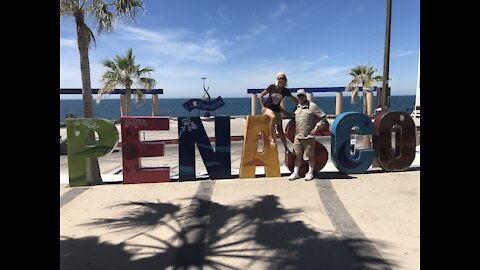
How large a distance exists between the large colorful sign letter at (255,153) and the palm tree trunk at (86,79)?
3.86m

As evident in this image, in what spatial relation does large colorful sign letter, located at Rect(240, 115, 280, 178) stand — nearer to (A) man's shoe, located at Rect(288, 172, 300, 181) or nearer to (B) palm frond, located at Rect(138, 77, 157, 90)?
(A) man's shoe, located at Rect(288, 172, 300, 181)

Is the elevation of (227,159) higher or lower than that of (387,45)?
lower

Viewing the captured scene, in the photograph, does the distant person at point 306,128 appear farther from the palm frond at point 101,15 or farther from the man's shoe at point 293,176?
the palm frond at point 101,15

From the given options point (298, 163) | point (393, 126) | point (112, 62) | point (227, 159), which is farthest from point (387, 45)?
point (112, 62)

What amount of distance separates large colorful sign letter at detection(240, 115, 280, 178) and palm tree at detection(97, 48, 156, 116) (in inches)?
911

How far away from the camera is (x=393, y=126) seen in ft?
27.9

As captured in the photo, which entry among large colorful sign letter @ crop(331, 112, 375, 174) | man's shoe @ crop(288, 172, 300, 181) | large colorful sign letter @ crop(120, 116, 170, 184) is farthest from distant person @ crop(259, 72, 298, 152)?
large colorful sign letter @ crop(120, 116, 170, 184)

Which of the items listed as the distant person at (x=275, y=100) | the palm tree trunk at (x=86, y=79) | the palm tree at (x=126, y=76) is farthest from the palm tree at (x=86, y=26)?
the palm tree at (x=126, y=76)

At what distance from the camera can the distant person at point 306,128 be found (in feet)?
25.3

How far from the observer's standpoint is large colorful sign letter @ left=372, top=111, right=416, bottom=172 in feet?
27.7
